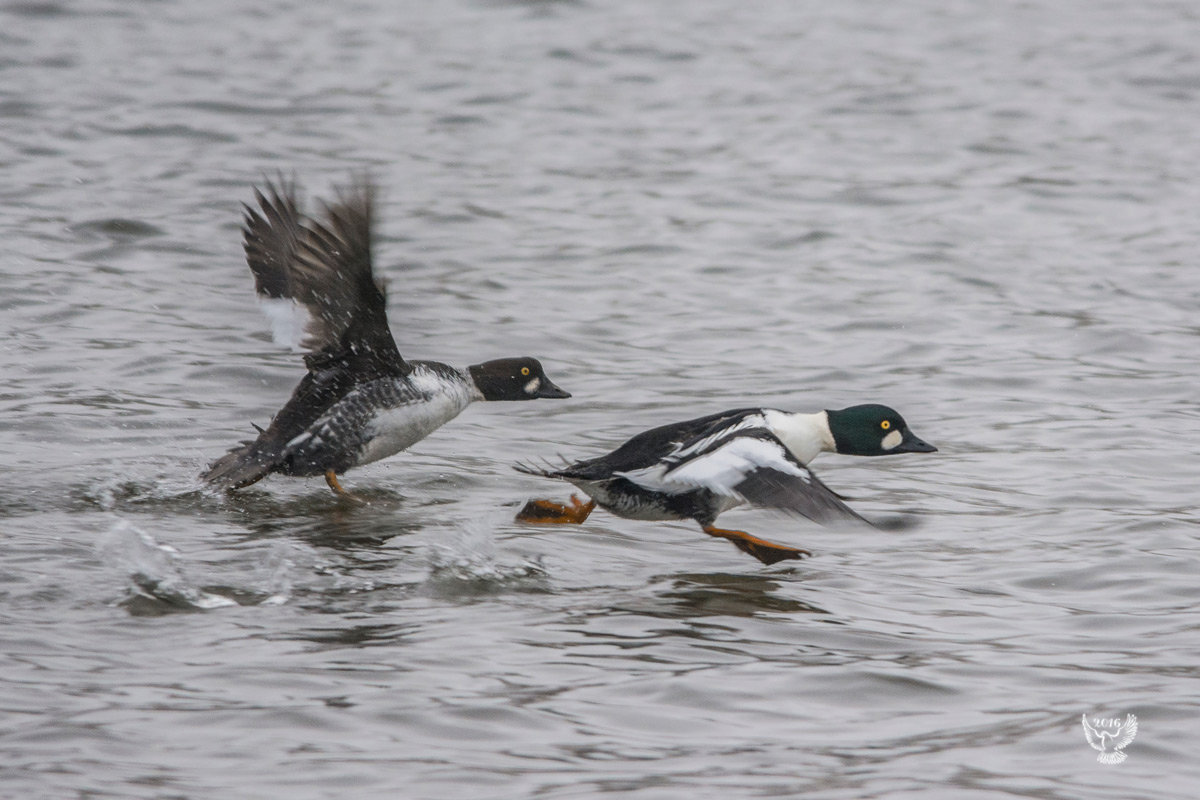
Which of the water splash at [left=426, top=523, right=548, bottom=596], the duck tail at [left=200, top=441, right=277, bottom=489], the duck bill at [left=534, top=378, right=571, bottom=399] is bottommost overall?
the water splash at [left=426, top=523, right=548, bottom=596]

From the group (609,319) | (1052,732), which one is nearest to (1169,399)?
(609,319)

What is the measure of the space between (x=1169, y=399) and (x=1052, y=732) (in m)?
4.90

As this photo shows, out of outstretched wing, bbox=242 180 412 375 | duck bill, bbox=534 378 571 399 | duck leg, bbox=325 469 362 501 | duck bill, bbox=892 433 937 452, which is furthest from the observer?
duck bill, bbox=534 378 571 399

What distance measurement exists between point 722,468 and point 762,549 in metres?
0.48

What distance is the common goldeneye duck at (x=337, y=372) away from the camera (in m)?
6.87

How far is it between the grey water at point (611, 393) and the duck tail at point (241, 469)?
0.38 feet

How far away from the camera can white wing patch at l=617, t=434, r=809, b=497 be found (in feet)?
19.7

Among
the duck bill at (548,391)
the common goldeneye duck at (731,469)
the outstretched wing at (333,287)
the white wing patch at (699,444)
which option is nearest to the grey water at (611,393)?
the common goldeneye duck at (731,469)

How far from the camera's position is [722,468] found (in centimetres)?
608

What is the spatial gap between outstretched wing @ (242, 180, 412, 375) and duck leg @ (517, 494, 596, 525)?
105 centimetres

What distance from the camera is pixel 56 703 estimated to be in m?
4.71

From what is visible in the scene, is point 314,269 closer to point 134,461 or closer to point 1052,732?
point 134,461

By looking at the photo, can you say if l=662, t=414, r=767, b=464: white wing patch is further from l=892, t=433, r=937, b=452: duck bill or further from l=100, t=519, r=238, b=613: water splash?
l=100, t=519, r=238, b=613: water splash

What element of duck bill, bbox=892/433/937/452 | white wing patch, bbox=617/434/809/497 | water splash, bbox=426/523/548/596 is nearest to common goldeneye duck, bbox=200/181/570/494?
water splash, bbox=426/523/548/596
